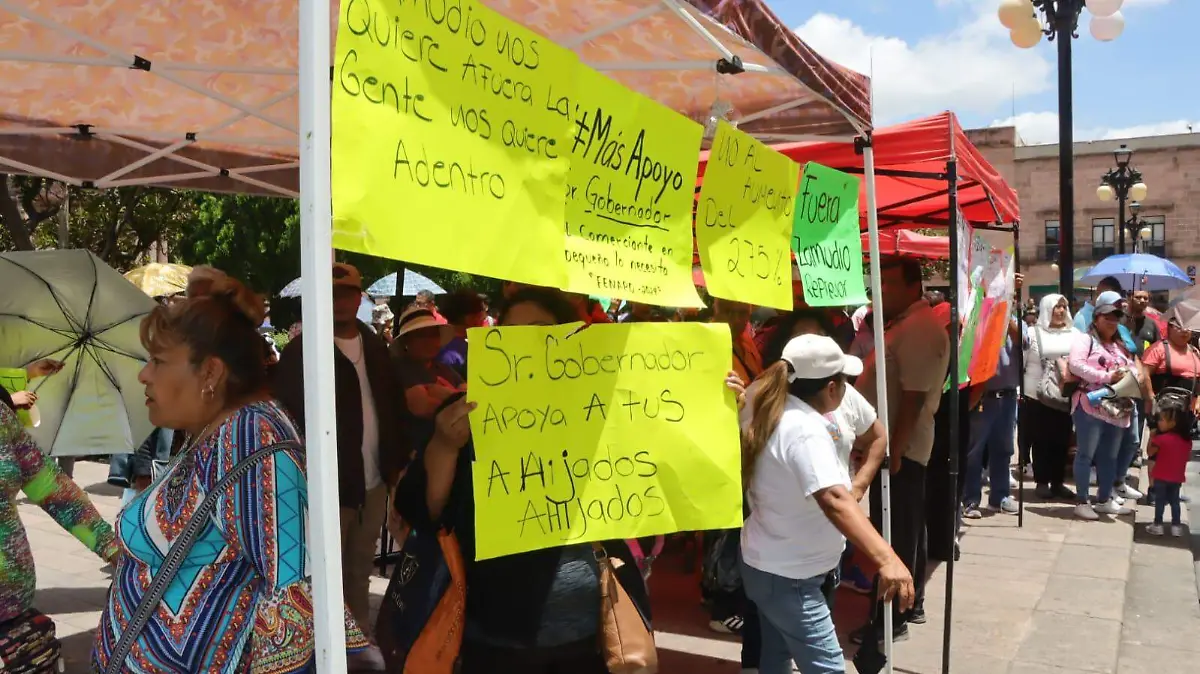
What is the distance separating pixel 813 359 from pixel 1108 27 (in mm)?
10970

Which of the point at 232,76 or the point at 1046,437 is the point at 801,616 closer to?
the point at 232,76

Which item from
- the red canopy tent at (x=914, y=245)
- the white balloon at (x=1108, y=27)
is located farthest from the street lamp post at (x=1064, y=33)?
the red canopy tent at (x=914, y=245)

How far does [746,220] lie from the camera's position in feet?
9.85

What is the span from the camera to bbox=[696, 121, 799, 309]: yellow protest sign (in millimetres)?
2816

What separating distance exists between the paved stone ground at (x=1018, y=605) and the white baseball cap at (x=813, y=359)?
6.77 ft

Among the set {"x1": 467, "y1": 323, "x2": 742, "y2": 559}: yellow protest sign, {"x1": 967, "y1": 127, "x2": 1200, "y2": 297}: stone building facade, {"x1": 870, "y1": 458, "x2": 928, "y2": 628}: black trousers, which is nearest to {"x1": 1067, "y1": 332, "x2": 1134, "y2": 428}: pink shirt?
{"x1": 870, "y1": 458, "x2": 928, "y2": 628}: black trousers

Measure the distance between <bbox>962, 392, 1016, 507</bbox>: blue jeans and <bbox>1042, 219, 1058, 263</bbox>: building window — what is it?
4811cm

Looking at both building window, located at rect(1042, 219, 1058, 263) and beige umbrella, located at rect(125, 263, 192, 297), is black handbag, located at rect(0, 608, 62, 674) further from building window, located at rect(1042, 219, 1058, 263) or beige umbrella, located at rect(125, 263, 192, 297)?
building window, located at rect(1042, 219, 1058, 263)

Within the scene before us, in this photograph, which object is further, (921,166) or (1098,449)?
(1098,449)

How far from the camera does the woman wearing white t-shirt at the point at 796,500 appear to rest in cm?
290

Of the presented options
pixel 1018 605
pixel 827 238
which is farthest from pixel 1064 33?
pixel 827 238

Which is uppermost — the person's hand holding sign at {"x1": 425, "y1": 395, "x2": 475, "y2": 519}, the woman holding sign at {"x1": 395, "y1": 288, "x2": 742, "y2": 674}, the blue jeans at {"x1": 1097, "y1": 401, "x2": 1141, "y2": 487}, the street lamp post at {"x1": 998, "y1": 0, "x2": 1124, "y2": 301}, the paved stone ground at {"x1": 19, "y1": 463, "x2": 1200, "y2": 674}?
the street lamp post at {"x1": 998, "y1": 0, "x2": 1124, "y2": 301}

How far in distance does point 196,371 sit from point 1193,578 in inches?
266

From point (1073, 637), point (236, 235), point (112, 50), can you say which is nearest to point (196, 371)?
point (112, 50)
